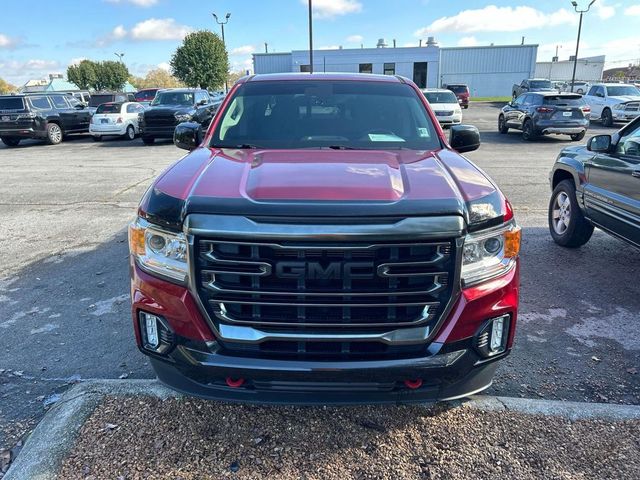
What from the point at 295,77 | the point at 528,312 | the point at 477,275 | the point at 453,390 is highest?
the point at 295,77

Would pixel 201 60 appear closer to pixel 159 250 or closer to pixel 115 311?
pixel 115 311

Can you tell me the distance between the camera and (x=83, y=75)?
6012 centimetres

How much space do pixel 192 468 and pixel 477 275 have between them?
171 cm

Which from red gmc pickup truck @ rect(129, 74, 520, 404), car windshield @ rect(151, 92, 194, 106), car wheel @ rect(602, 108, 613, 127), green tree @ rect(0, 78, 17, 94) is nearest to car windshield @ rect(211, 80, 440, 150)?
red gmc pickup truck @ rect(129, 74, 520, 404)

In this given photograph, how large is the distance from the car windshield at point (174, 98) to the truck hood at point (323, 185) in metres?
16.4

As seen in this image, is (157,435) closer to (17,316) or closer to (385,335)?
(385,335)

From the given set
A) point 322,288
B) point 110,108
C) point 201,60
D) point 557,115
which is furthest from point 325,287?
point 201,60

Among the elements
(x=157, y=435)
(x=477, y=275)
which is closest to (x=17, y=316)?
(x=157, y=435)

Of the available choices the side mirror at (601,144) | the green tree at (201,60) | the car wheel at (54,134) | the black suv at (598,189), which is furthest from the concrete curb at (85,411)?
the green tree at (201,60)

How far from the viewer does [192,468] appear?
2.45m

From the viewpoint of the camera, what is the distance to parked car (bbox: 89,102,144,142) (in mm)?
19016

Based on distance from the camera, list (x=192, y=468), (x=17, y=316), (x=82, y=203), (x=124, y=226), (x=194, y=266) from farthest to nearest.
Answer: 1. (x=82, y=203)
2. (x=124, y=226)
3. (x=17, y=316)
4. (x=192, y=468)
5. (x=194, y=266)

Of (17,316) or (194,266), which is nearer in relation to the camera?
(194,266)

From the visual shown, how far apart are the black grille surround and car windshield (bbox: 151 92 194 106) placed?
17354mm
